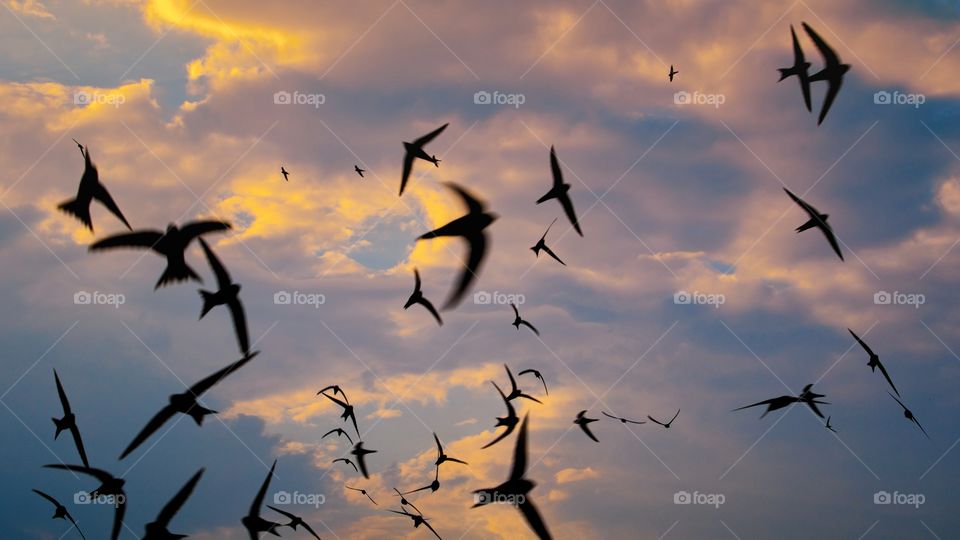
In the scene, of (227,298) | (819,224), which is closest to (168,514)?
(227,298)

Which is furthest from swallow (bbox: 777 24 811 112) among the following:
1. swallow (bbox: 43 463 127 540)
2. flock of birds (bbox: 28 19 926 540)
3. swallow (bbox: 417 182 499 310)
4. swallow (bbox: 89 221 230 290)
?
swallow (bbox: 43 463 127 540)

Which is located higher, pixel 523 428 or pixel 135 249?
pixel 135 249

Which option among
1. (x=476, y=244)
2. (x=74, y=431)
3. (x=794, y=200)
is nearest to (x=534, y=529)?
(x=476, y=244)

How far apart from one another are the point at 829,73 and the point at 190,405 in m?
21.7

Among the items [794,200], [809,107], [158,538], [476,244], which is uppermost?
[809,107]

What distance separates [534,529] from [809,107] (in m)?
15.2

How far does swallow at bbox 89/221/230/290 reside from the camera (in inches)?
690

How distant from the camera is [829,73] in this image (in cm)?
2280

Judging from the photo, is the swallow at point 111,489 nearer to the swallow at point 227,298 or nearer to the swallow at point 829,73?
the swallow at point 227,298

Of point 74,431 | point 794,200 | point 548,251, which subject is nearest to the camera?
point 794,200

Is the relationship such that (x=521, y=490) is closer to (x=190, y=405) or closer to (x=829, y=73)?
(x=190, y=405)

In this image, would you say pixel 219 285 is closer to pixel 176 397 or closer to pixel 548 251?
pixel 176 397

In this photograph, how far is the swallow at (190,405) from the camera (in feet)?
51.1

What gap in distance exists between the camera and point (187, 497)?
637 inches
